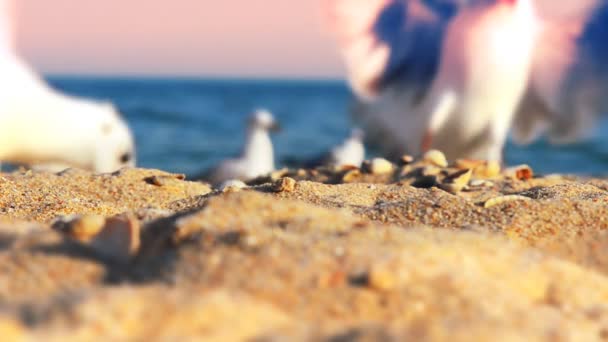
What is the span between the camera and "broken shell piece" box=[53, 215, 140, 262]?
144cm

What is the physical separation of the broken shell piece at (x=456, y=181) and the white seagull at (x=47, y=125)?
3507 mm

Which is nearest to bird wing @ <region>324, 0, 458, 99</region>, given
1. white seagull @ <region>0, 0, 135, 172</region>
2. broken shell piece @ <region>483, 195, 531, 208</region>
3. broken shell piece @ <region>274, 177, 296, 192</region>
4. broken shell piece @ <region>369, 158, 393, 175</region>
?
white seagull @ <region>0, 0, 135, 172</region>

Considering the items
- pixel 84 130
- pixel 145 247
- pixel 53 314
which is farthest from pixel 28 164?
pixel 53 314

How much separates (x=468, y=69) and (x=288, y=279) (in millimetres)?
4482

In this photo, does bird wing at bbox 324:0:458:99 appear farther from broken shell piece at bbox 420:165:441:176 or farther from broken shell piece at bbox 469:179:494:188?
broken shell piece at bbox 469:179:494:188

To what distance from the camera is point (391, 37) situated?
5.95m

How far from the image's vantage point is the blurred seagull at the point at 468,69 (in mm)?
5590

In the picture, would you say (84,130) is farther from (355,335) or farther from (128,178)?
(355,335)

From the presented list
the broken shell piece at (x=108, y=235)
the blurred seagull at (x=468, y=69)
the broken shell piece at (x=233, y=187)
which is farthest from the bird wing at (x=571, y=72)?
the broken shell piece at (x=108, y=235)

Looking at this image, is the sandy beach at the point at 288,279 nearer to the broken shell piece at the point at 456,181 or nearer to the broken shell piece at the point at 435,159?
the broken shell piece at the point at 456,181

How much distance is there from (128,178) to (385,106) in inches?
137

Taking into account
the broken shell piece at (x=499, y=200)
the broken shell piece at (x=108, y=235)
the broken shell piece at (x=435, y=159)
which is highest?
the broken shell piece at (x=435, y=159)

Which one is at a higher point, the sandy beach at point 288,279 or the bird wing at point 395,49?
the bird wing at point 395,49

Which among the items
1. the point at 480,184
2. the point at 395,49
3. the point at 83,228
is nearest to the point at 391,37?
the point at 395,49
